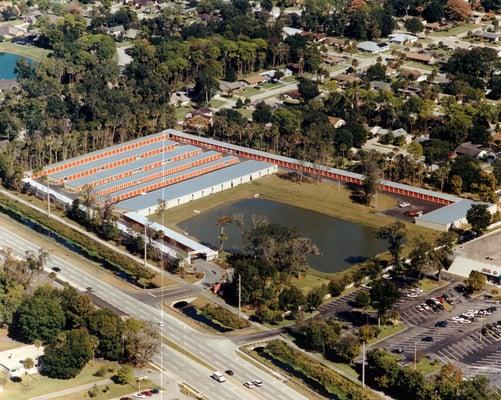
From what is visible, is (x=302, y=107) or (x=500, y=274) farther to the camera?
(x=302, y=107)

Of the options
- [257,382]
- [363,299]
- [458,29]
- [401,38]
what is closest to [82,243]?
[363,299]

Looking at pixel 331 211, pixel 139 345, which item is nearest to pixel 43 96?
pixel 331 211

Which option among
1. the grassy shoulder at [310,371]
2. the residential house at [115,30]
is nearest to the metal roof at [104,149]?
the grassy shoulder at [310,371]

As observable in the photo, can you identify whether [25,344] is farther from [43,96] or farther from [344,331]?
[43,96]

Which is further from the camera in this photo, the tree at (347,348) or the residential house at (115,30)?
the residential house at (115,30)

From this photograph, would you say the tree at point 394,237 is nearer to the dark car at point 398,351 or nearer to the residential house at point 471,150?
the dark car at point 398,351

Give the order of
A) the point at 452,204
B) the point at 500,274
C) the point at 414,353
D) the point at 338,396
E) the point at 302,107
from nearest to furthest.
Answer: the point at 338,396, the point at 414,353, the point at 500,274, the point at 452,204, the point at 302,107

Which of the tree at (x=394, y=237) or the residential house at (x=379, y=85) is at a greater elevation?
the residential house at (x=379, y=85)
